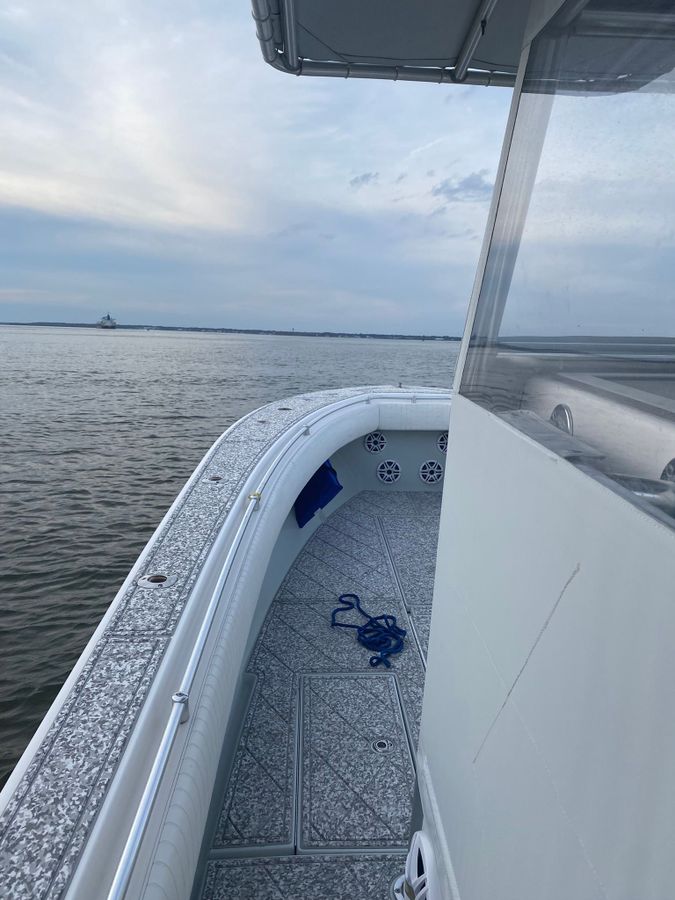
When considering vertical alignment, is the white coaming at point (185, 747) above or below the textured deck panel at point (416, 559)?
above

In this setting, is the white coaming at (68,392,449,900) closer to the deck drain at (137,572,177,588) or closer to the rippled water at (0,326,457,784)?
the deck drain at (137,572,177,588)

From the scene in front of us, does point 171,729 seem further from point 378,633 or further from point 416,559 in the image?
point 416,559

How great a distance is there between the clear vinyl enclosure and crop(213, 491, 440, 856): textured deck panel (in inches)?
76.1

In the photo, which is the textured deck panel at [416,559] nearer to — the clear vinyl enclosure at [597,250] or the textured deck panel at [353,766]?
the textured deck panel at [353,766]

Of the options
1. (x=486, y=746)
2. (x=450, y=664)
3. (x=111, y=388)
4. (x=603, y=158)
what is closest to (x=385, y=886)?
(x=450, y=664)

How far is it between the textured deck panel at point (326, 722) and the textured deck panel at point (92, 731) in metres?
0.95

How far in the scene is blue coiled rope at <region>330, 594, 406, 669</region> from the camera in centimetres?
325

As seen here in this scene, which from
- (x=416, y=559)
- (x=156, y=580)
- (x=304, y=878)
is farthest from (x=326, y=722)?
(x=416, y=559)

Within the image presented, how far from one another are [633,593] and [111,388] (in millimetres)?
24704

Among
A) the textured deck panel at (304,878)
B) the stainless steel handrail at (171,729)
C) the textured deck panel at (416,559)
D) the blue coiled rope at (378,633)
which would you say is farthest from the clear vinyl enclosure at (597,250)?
the textured deck panel at (416,559)

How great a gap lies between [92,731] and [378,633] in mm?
2204

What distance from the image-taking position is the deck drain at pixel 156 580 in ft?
7.09

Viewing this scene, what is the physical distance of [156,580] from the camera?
2197 mm

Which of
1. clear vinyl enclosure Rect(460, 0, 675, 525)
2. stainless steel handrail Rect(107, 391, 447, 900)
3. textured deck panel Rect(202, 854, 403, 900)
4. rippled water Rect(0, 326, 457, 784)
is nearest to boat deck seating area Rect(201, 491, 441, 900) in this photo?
textured deck panel Rect(202, 854, 403, 900)
